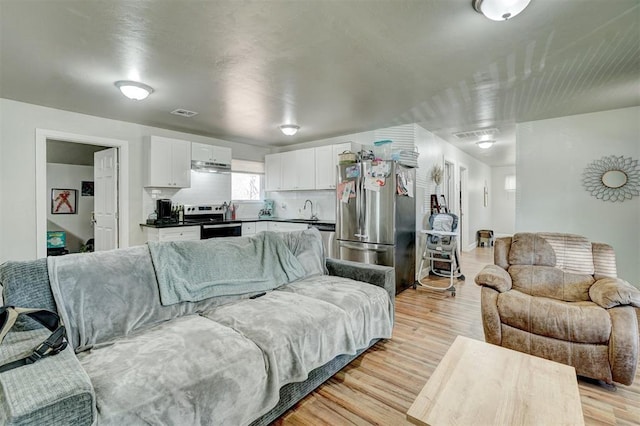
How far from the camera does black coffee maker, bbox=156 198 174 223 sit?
176 inches

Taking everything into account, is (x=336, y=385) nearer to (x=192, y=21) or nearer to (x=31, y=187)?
(x=192, y=21)

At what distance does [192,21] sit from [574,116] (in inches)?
193

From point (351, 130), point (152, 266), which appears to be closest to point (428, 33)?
point (152, 266)

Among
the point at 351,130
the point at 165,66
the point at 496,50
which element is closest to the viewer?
the point at 496,50

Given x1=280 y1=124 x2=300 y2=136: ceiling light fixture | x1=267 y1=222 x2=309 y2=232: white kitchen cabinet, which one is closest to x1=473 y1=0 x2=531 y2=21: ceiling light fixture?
x1=280 y1=124 x2=300 y2=136: ceiling light fixture

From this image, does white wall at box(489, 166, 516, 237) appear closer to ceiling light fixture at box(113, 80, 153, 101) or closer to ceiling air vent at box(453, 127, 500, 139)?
ceiling air vent at box(453, 127, 500, 139)

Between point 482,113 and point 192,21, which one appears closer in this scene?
point 192,21

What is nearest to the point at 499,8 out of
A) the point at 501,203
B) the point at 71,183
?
the point at 71,183

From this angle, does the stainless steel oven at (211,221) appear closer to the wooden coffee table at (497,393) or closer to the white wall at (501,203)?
the wooden coffee table at (497,393)

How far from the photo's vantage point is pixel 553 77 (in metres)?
2.77

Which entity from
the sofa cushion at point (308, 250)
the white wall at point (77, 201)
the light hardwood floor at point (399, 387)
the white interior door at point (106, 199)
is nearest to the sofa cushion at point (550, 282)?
the light hardwood floor at point (399, 387)

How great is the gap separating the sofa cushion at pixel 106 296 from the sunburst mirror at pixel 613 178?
16.6 feet

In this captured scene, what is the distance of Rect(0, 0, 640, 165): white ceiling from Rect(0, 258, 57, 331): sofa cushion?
1560 millimetres

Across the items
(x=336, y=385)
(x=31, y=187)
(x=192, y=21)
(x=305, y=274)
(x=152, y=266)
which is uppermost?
(x=192, y=21)
